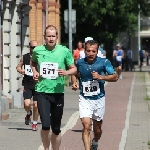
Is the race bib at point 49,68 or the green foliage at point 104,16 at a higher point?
the green foliage at point 104,16

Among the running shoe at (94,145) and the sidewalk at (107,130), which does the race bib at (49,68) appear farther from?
the sidewalk at (107,130)

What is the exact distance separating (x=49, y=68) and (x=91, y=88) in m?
0.80

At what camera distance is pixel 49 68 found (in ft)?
35.0

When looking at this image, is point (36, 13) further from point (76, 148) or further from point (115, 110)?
point (76, 148)


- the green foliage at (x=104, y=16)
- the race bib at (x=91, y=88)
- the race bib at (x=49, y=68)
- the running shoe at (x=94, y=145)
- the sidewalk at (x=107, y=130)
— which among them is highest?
the green foliage at (x=104, y=16)

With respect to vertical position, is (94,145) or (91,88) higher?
(91,88)

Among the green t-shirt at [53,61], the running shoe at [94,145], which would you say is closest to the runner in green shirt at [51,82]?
the green t-shirt at [53,61]

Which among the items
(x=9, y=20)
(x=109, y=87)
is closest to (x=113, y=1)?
(x=109, y=87)

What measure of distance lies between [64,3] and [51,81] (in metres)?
40.7

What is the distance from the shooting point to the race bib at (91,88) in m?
11.1

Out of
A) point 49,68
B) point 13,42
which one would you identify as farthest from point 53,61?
point 13,42

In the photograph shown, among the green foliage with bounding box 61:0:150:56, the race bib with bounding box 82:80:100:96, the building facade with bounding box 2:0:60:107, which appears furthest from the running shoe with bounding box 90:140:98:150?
the green foliage with bounding box 61:0:150:56

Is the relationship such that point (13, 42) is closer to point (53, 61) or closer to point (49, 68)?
point (53, 61)

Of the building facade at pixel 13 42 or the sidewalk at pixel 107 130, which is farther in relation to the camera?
the building facade at pixel 13 42
